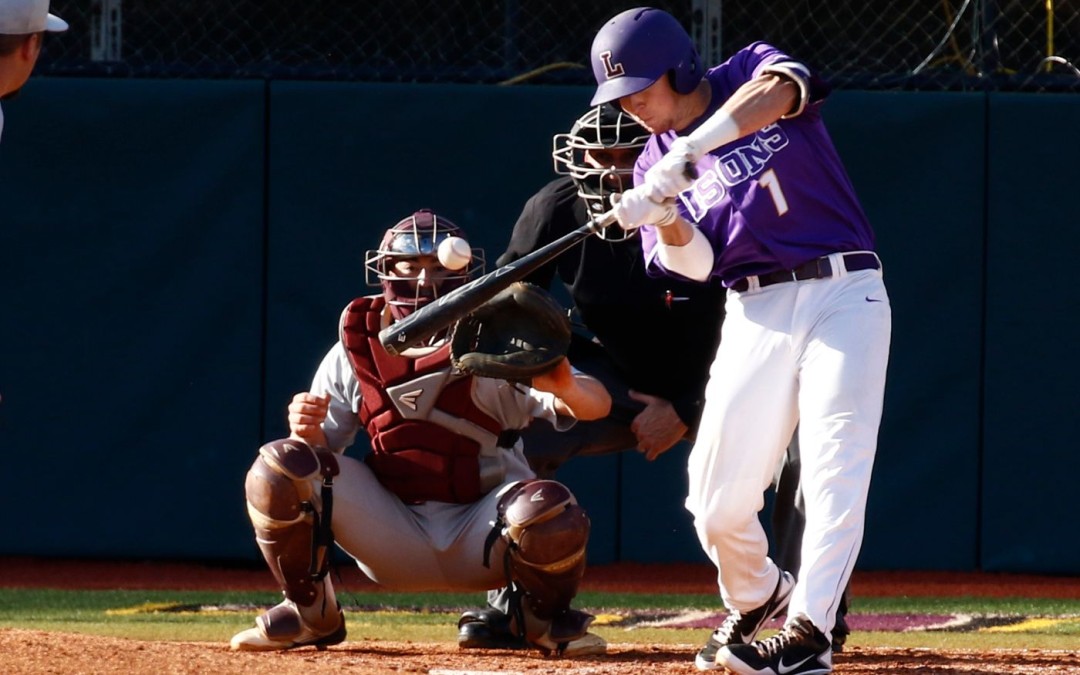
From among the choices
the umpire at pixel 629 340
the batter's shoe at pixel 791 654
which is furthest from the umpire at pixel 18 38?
the batter's shoe at pixel 791 654

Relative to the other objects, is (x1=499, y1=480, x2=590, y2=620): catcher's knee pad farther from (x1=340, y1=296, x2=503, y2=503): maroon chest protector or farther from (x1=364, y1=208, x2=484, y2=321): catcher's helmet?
(x1=364, y1=208, x2=484, y2=321): catcher's helmet

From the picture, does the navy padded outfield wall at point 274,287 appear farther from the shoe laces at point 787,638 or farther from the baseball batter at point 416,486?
the shoe laces at point 787,638

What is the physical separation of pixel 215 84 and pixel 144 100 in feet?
1.08

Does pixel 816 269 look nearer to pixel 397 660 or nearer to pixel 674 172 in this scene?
pixel 674 172

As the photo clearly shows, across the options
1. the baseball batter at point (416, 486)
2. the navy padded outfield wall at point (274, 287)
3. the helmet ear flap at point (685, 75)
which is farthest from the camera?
the navy padded outfield wall at point (274, 287)

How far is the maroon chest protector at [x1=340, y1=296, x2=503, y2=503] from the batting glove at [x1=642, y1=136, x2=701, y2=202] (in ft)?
3.36

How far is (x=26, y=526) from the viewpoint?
7375mm

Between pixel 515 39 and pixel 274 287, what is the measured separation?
1.53 m

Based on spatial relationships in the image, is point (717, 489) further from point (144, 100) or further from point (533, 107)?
point (144, 100)

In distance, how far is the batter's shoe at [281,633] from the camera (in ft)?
15.2

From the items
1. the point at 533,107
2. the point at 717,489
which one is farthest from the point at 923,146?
the point at 717,489

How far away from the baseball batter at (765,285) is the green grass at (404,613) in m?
1.22

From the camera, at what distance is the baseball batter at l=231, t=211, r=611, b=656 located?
4562 mm

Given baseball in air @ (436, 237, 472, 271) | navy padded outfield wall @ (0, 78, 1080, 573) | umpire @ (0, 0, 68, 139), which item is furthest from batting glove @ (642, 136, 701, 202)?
navy padded outfield wall @ (0, 78, 1080, 573)
